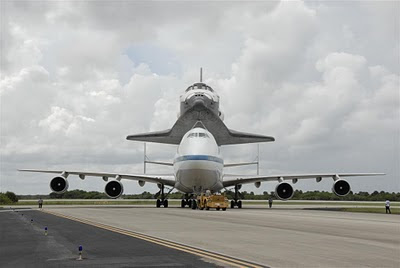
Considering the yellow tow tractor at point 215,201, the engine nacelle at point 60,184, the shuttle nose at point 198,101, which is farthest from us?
the shuttle nose at point 198,101

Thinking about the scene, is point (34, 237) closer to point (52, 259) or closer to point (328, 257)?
point (52, 259)

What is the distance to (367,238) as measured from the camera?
17.7m

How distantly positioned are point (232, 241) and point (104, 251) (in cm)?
430

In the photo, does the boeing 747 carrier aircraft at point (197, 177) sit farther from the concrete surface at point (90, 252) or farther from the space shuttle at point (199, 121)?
the concrete surface at point (90, 252)

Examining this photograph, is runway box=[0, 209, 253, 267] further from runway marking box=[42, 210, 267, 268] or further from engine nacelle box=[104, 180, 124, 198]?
engine nacelle box=[104, 180, 124, 198]

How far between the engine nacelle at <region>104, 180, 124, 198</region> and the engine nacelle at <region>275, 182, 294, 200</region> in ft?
44.5

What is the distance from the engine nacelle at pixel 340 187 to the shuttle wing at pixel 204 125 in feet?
58.2

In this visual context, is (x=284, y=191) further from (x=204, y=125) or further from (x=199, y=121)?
(x=204, y=125)

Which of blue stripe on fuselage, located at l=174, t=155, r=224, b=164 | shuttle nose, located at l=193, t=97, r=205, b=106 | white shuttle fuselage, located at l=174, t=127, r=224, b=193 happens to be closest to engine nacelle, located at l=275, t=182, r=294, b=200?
white shuttle fuselage, located at l=174, t=127, r=224, b=193

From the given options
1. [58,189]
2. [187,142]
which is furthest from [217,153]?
[58,189]

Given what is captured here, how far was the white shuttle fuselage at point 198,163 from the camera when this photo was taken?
42.2 metres

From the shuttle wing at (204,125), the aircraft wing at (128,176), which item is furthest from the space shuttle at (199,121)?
the aircraft wing at (128,176)

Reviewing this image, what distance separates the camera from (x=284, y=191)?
46.2 m

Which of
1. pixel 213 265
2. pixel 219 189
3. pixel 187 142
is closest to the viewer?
pixel 213 265
